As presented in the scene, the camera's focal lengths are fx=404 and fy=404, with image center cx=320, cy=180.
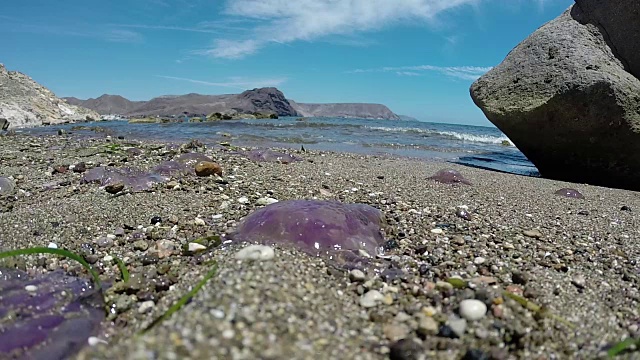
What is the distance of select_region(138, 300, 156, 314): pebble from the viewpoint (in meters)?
2.01

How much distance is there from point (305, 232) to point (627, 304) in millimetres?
1848

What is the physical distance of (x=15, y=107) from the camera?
76.6 ft

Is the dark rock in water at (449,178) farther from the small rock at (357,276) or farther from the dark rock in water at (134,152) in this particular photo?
the dark rock in water at (134,152)

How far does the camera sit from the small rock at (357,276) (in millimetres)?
2266

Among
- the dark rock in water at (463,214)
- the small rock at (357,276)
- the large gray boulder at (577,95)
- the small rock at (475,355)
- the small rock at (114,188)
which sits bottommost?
the small rock at (475,355)

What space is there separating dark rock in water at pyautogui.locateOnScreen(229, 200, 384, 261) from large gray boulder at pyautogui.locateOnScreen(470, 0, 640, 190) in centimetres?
575

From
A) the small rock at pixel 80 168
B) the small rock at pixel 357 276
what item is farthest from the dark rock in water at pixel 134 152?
the small rock at pixel 357 276

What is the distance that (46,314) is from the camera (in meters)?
1.89

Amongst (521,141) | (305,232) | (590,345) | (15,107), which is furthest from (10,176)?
(15,107)

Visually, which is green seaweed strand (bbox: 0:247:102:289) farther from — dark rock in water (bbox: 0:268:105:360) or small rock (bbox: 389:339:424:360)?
small rock (bbox: 389:339:424:360)

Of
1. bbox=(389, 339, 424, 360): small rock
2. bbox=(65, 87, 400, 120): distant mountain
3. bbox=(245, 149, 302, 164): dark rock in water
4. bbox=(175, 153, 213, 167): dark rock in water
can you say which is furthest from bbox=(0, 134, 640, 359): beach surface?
bbox=(65, 87, 400, 120): distant mountain

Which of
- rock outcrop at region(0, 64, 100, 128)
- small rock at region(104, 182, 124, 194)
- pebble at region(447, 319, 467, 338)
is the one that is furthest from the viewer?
rock outcrop at region(0, 64, 100, 128)

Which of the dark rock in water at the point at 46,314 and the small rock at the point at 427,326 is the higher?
the small rock at the point at 427,326

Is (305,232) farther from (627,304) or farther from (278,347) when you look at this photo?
(627,304)
